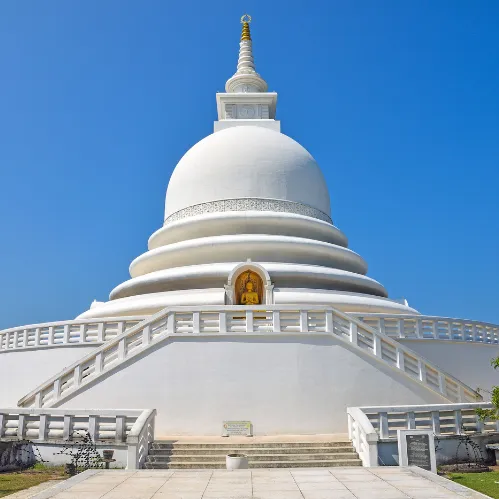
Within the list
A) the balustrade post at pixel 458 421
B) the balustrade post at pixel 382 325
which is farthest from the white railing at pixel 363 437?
the balustrade post at pixel 382 325

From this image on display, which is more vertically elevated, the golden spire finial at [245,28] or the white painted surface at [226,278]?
the golden spire finial at [245,28]

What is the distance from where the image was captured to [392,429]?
39.9 feet

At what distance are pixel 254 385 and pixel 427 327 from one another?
6.47 metres

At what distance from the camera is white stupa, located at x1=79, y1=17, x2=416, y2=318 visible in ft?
61.1

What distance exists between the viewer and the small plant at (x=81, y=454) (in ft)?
36.5

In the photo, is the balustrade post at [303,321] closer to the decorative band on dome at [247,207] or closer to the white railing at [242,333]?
the white railing at [242,333]

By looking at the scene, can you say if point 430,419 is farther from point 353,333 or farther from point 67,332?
point 67,332

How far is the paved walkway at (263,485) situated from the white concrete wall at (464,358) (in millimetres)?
7463

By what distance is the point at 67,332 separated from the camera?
17.2m

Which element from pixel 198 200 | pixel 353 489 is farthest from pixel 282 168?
pixel 353 489

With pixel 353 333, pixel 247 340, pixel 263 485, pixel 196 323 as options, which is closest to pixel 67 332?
pixel 196 323

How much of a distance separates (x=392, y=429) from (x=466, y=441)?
1.72 metres

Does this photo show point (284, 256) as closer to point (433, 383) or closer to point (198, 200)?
point (198, 200)

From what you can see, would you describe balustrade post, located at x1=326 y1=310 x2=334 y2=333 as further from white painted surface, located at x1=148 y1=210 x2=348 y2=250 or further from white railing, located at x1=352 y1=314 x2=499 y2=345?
white painted surface, located at x1=148 y1=210 x2=348 y2=250
